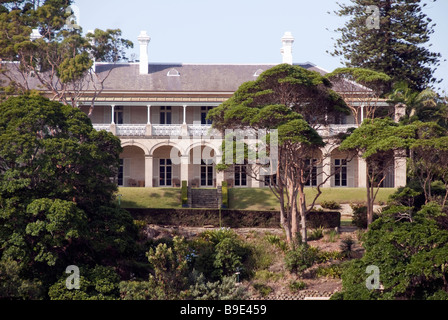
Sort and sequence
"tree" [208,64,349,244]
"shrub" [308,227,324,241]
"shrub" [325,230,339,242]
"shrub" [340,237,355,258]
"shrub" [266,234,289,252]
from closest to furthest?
"tree" [208,64,349,244], "shrub" [340,237,355,258], "shrub" [266,234,289,252], "shrub" [325,230,339,242], "shrub" [308,227,324,241]

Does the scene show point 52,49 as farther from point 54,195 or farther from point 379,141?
point 379,141

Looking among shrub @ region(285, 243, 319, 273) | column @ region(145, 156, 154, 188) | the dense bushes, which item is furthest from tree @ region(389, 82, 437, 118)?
the dense bushes

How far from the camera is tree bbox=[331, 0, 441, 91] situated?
Result: 44.2 metres

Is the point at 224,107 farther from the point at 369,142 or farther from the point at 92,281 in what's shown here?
the point at 92,281

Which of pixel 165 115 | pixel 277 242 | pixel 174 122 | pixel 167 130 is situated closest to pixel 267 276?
pixel 277 242

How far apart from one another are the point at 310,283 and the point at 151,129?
18.7 m

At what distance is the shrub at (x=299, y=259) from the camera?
2634 centimetres

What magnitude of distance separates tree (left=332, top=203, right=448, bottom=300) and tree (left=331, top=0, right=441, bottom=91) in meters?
22.4

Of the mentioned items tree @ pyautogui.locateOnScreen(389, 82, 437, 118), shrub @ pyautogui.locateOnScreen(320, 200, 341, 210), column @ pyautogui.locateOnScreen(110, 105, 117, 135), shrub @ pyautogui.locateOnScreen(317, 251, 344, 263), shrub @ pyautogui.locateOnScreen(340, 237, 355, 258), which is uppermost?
tree @ pyautogui.locateOnScreen(389, 82, 437, 118)

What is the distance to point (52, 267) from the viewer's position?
942 inches

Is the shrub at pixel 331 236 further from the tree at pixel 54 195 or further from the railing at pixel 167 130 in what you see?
the railing at pixel 167 130

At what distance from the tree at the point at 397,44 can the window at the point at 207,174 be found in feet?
38.2

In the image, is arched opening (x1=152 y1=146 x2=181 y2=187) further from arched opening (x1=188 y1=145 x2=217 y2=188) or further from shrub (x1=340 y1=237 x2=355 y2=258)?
shrub (x1=340 y1=237 x2=355 y2=258)
